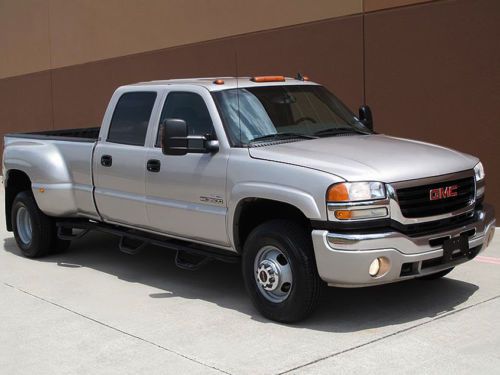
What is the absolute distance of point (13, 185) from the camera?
8711mm

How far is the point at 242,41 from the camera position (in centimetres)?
1168

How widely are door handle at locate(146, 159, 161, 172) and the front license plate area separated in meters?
2.66

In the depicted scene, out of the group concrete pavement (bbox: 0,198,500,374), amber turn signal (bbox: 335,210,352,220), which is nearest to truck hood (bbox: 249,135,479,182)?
amber turn signal (bbox: 335,210,352,220)

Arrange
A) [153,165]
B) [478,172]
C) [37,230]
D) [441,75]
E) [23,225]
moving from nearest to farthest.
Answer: [478,172] < [153,165] < [37,230] < [23,225] < [441,75]

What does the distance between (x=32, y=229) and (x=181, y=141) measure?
10.2ft

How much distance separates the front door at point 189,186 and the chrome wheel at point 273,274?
1.59 feet

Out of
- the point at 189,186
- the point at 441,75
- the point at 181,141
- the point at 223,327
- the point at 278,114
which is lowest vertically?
the point at 223,327

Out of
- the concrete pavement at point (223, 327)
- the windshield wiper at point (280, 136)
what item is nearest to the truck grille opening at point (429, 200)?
the concrete pavement at point (223, 327)

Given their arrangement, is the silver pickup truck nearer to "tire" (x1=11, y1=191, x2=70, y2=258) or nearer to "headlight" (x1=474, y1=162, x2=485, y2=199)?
"headlight" (x1=474, y1=162, x2=485, y2=199)

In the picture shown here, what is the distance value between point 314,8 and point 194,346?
658 cm

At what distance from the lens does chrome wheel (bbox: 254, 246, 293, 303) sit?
5.52m

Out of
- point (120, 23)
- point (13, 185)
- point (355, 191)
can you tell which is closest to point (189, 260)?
point (355, 191)

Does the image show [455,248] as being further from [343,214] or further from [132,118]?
[132,118]

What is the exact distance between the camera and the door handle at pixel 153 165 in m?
6.57
